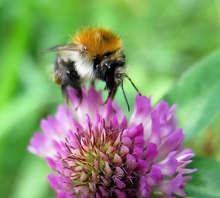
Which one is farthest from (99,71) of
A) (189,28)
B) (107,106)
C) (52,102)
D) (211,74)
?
(189,28)

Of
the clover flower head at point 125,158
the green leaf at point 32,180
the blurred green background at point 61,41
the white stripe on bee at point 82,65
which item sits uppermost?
the blurred green background at point 61,41

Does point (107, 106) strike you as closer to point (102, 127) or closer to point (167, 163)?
point (102, 127)

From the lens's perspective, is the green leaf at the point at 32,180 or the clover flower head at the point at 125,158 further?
the green leaf at the point at 32,180

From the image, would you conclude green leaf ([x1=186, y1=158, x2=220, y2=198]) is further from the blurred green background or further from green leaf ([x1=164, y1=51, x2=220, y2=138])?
the blurred green background

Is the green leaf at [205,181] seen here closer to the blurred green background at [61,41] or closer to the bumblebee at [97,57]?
the bumblebee at [97,57]

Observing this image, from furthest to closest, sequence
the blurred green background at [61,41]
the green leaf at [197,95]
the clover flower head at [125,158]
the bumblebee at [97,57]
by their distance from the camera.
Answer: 1. the blurred green background at [61,41]
2. the green leaf at [197,95]
3. the bumblebee at [97,57]
4. the clover flower head at [125,158]

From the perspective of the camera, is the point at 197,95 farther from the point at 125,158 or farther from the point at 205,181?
the point at 125,158

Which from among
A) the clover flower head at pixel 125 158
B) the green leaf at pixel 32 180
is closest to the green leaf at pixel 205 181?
the clover flower head at pixel 125 158
